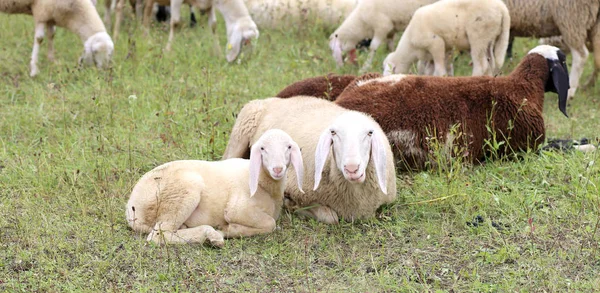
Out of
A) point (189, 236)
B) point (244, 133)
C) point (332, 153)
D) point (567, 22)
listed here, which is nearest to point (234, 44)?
point (244, 133)

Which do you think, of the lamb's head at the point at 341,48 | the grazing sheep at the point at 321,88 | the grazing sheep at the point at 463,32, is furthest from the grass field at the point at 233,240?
the lamb's head at the point at 341,48

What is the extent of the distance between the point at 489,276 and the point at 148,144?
3.24m

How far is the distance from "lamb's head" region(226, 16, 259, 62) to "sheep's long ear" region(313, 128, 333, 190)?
14.6 feet

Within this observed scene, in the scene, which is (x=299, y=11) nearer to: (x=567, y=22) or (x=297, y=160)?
(x=567, y=22)

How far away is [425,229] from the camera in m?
4.77

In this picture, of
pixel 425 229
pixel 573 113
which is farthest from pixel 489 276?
pixel 573 113

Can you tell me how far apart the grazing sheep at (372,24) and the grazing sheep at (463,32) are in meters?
0.92

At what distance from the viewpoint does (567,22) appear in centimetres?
816

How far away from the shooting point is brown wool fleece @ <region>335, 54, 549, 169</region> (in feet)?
18.5

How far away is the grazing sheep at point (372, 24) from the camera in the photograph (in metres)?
8.83

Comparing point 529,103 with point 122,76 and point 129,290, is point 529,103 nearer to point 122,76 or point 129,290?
point 129,290

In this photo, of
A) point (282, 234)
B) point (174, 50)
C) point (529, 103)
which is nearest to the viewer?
point (282, 234)

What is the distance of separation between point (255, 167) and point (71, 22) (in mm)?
4853

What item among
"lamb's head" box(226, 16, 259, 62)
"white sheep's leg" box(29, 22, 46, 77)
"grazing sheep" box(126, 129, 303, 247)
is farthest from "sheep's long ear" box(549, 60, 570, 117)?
"white sheep's leg" box(29, 22, 46, 77)
